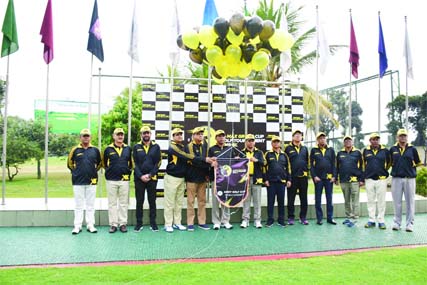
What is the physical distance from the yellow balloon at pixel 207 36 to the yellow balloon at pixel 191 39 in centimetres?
10

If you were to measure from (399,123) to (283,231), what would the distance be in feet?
71.1

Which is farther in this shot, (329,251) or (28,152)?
(28,152)

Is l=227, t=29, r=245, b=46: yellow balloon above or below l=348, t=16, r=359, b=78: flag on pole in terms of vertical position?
below

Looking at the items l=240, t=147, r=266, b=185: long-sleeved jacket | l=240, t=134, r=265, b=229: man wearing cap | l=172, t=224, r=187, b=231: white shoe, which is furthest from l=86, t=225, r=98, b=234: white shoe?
l=240, t=147, r=266, b=185: long-sleeved jacket

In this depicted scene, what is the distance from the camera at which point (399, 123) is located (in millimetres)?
24344

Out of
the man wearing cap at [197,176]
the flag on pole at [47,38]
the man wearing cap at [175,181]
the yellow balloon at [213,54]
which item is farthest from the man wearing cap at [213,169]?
the flag on pole at [47,38]

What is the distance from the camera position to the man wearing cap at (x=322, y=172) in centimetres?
639

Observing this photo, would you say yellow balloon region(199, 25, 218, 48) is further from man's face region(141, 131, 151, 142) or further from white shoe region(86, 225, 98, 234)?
white shoe region(86, 225, 98, 234)

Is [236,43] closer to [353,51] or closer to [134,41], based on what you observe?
[134,41]

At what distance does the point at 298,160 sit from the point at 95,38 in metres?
4.23

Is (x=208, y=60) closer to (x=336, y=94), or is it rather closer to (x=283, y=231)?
(x=283, y=231)

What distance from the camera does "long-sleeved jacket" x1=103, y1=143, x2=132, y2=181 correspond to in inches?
229

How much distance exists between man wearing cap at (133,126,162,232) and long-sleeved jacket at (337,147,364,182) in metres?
3.12

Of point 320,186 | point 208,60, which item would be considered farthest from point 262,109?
point 208,60
